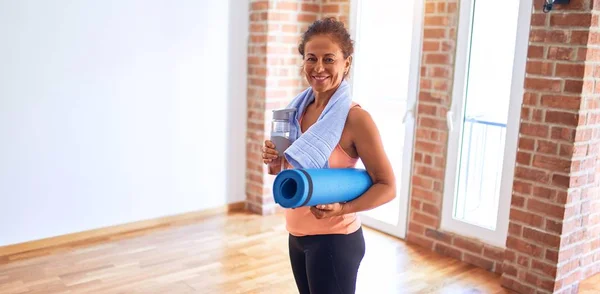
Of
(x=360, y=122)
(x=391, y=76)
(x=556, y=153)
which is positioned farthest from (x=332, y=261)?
(x=391, y=76)

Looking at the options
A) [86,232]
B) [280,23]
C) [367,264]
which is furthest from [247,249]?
[280,23]

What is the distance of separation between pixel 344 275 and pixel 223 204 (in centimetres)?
286

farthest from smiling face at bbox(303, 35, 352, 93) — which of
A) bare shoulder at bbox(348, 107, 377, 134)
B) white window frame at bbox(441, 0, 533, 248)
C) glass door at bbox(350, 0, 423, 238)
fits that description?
glass door at bbox(350, 0, 423, 238)

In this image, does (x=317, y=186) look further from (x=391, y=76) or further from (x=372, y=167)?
(x=391, y=76)

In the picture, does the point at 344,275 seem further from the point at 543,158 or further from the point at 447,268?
the point at 447,268

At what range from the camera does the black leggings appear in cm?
158

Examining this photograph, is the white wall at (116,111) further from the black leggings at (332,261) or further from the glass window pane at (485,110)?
the black leggings at (332,261)

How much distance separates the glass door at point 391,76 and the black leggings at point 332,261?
78.4 inches

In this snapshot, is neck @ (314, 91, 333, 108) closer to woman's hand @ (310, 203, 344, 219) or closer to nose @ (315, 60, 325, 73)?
nose @ (315, 60, 325, 73)

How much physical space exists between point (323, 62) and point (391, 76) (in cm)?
232

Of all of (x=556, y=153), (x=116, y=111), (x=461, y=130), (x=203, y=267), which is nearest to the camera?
(x=556, y=153)

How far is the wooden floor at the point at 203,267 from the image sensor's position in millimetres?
2979

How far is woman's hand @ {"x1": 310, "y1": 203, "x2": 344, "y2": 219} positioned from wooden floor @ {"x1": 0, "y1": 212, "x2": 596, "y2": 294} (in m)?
1.59

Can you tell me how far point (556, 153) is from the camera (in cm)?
275
